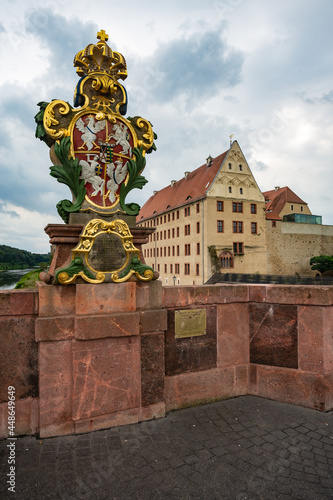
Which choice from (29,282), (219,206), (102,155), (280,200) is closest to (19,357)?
(102,155)

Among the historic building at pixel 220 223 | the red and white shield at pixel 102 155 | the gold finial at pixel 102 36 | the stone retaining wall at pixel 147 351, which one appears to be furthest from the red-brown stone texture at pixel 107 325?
the historic building at pixel 220 223

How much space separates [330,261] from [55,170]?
4165 cm

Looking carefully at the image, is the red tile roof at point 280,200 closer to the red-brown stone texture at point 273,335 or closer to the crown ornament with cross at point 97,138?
the red-brown stone texture at point 273,335

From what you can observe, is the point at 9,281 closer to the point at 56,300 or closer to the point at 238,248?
the point at 238,248

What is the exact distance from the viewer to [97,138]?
4359 millimetres

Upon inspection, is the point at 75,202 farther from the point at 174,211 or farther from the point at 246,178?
the point at 174,211

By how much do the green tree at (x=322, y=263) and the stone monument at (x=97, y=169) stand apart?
134 feet

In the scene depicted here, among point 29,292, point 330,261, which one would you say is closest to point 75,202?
point 29,292

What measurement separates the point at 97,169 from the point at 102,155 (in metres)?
0.22

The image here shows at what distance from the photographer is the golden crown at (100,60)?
445 centimetres

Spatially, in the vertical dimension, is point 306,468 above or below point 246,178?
below

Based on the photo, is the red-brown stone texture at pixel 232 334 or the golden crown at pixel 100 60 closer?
the golden crown at pixel 100 60

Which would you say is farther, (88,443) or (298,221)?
(298,221)

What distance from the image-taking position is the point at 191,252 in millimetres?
35531
